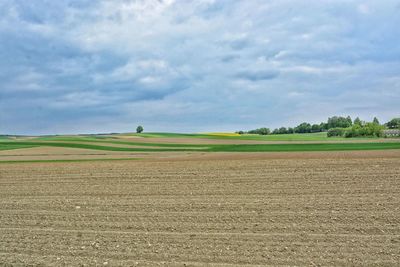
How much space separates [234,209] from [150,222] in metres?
2.79

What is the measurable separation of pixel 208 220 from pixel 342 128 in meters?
97.2

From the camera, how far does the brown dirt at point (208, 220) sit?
8.25 meters

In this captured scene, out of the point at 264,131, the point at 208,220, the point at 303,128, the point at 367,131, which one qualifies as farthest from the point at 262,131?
the point at 208,220

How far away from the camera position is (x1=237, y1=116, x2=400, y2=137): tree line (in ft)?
297

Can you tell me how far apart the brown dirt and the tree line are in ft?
244

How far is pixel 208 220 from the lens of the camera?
1138 cm

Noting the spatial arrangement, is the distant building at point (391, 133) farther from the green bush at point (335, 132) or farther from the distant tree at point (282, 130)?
the distant tree at point (282, 130)

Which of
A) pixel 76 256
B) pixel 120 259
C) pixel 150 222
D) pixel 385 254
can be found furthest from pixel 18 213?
pixel 385 254

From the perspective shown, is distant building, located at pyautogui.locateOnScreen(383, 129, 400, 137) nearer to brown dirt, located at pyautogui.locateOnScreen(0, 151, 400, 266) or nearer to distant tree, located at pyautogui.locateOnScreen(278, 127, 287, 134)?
distant tree, located at pyautogui.locateOnScreen(278, 127, 287, 134)

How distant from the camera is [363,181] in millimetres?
17766

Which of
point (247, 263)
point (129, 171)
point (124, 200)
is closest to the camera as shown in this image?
point (247, 263)

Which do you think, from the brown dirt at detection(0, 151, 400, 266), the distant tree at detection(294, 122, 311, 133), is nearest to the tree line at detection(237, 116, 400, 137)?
the distant tree at detection(294, 122, 311, 133)

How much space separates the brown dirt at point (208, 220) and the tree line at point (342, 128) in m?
74.3

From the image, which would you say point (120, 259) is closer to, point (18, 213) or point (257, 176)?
point (18, 213)
